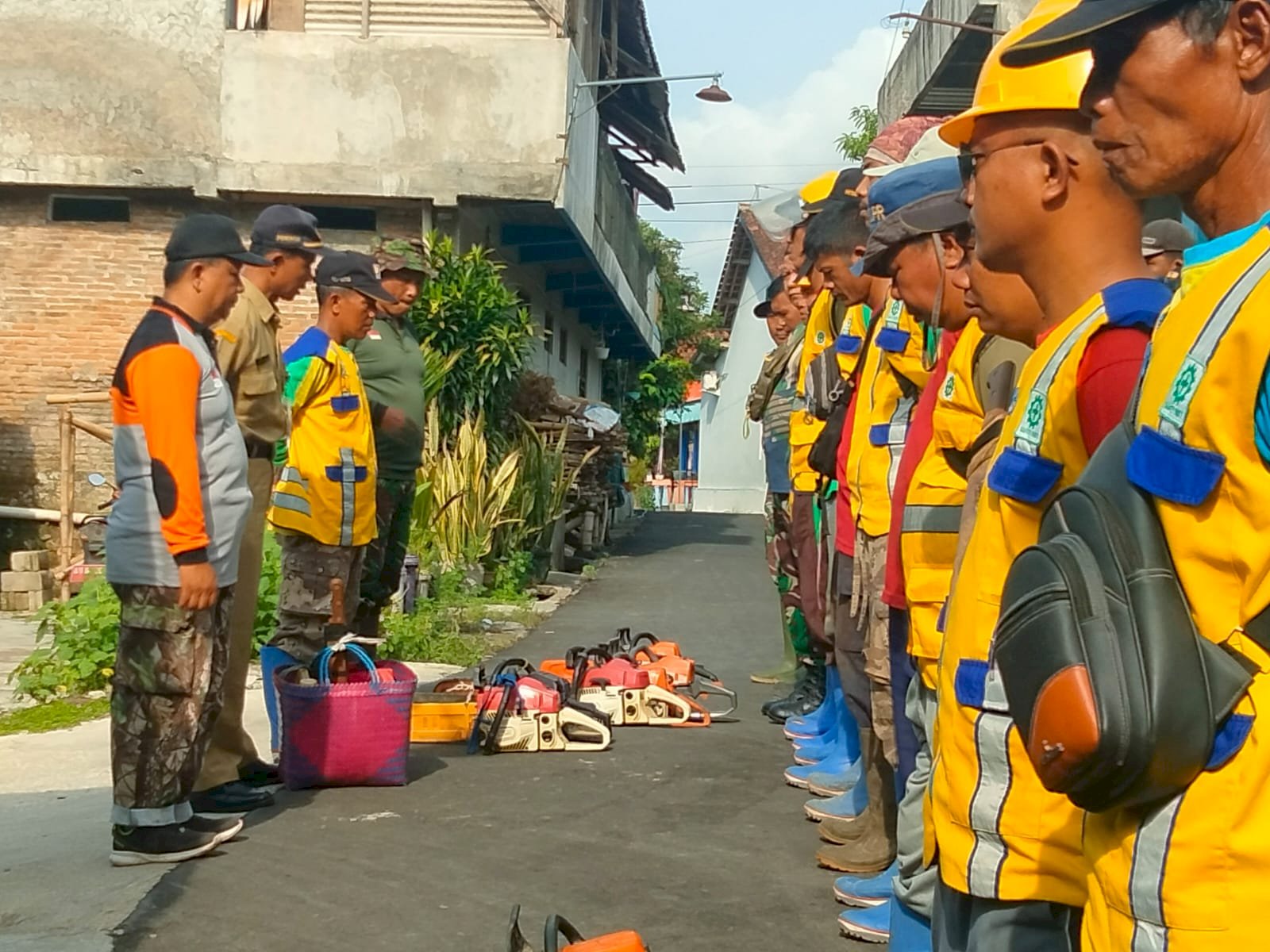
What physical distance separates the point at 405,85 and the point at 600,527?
7.30 metres

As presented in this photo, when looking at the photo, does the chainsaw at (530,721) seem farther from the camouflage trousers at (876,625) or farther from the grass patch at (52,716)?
the camouflage trousers at (876,625)

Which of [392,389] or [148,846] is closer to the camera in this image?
[148,846]

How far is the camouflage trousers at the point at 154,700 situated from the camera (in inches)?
182

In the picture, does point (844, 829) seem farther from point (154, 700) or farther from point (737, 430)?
point (737, 430)

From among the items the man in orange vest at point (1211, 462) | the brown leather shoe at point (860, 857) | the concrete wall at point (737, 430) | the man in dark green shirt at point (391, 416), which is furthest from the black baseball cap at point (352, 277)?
the concrete wall at point (737, 430)

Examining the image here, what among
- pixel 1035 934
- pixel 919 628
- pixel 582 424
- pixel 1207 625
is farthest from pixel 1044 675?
pixel 582 424

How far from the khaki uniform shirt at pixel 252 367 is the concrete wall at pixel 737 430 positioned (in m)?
33.7

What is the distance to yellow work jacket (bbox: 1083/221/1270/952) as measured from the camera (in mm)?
1314

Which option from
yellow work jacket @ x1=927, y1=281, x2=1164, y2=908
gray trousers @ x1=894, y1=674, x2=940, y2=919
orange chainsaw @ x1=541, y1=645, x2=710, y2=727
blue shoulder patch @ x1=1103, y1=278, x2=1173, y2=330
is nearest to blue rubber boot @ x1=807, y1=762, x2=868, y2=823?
orange chainsaw @ x1=541, y1=645, x2=710, y2=727

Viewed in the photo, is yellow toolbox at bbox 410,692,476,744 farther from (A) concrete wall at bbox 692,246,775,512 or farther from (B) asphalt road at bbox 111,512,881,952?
(A) concrete wall at bbox 692,246,775,512

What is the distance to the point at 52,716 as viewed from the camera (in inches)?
287

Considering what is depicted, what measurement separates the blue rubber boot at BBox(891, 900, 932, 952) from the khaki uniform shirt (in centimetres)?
335

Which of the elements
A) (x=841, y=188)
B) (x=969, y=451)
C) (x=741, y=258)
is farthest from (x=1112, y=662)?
(x=741, y=258)

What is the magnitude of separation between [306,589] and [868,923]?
2832mm
